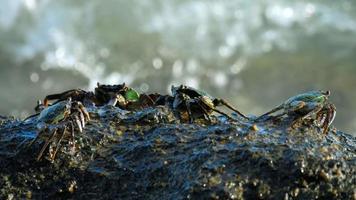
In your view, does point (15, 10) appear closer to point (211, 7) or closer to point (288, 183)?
point (211, 7)

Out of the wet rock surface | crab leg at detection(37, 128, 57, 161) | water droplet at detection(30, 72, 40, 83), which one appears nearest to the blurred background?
water droplet at detection(30, 72, 40, 83)

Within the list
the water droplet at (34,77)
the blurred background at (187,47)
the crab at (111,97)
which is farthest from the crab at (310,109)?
the water droplet at (34,77)

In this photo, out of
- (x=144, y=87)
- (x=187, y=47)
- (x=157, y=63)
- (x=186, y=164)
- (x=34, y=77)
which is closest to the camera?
(x=186, y=164)

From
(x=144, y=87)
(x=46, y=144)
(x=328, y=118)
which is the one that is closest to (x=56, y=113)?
(x=46, y=144)

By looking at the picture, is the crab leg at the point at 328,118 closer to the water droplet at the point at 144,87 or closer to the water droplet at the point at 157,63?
the water droplet at the point at 144,87

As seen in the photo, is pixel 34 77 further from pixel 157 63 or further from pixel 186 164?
pixel 186 164

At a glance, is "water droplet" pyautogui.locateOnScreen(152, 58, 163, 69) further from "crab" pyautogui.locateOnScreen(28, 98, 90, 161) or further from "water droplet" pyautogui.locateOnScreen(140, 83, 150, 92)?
"crab" pyautogui.locateOnScreen(28, 98, 90, 161)
